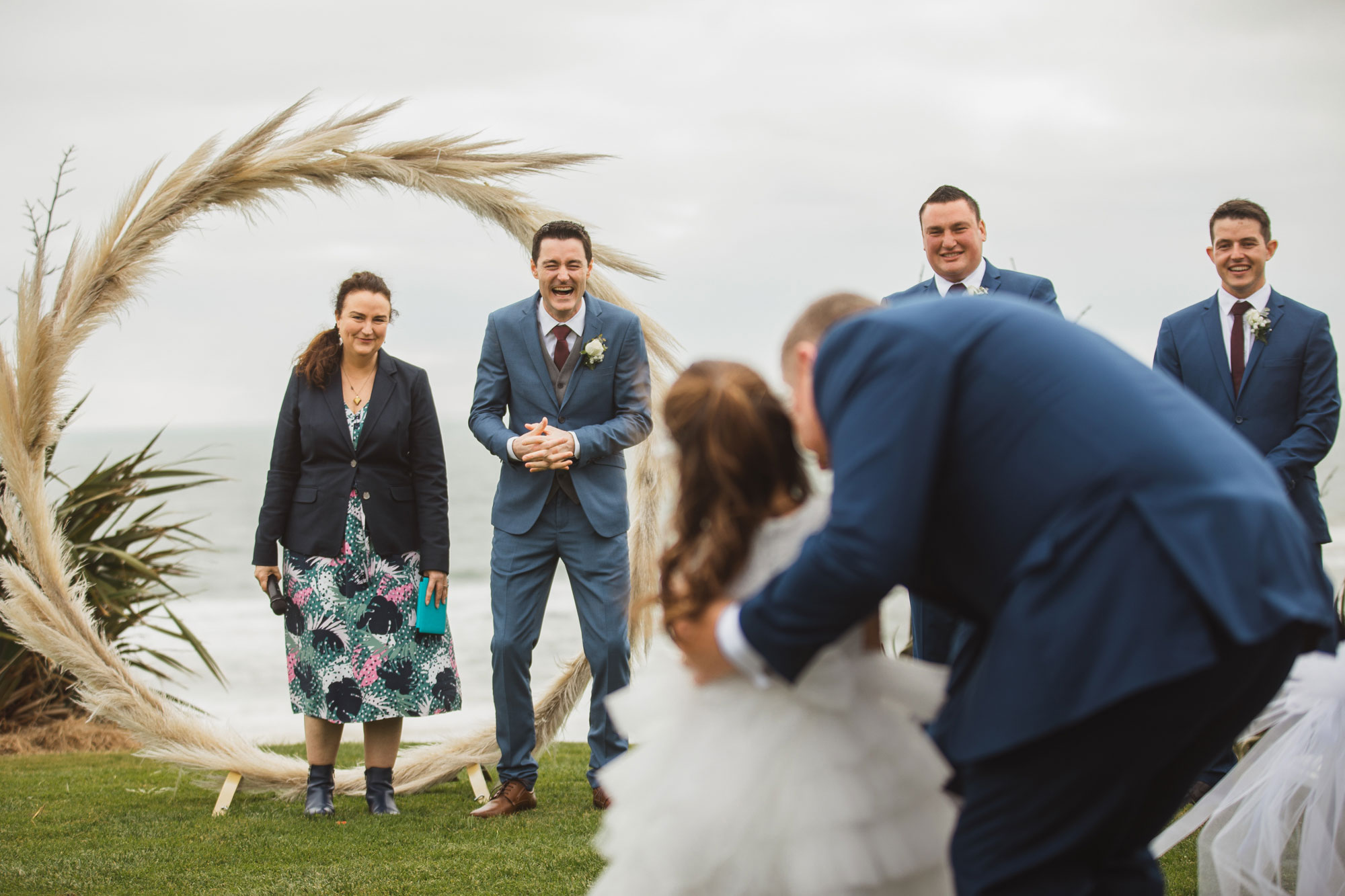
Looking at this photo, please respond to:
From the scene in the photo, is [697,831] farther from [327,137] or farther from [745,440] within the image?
[327,137]

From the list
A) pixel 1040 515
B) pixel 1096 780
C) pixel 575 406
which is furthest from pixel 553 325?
pixel 1096 780

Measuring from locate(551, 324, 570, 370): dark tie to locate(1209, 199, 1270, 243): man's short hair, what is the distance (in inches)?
110

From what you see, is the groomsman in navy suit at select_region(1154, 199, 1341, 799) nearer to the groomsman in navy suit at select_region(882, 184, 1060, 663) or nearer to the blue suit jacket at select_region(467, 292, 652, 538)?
the groomsman in navy suit at select_region(882, 184, 1060, 663)

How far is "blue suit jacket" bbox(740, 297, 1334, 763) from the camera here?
143cm

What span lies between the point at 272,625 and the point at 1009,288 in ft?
61.7

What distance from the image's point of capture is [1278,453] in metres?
4.46

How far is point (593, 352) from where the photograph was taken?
4.70m

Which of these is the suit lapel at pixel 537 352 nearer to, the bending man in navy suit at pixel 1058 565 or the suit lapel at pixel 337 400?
the suit lapel at pixel 337 400

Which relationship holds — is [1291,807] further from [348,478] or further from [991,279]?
[348,478]

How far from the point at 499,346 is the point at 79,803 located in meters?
2.58

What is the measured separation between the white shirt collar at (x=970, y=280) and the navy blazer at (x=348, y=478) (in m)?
2.11

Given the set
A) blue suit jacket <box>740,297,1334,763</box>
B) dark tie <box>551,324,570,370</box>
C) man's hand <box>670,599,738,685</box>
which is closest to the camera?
blue suit jacket <box>740,297,1334,763</box>

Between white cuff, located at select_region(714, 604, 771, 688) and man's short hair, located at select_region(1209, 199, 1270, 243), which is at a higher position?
man's short hair, located at select_region(1209, 199, 1270, 243)

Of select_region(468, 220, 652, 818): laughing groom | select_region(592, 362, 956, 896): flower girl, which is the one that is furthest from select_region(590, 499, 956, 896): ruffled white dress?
select_region(468, 220, 652, 818): laughing groom
